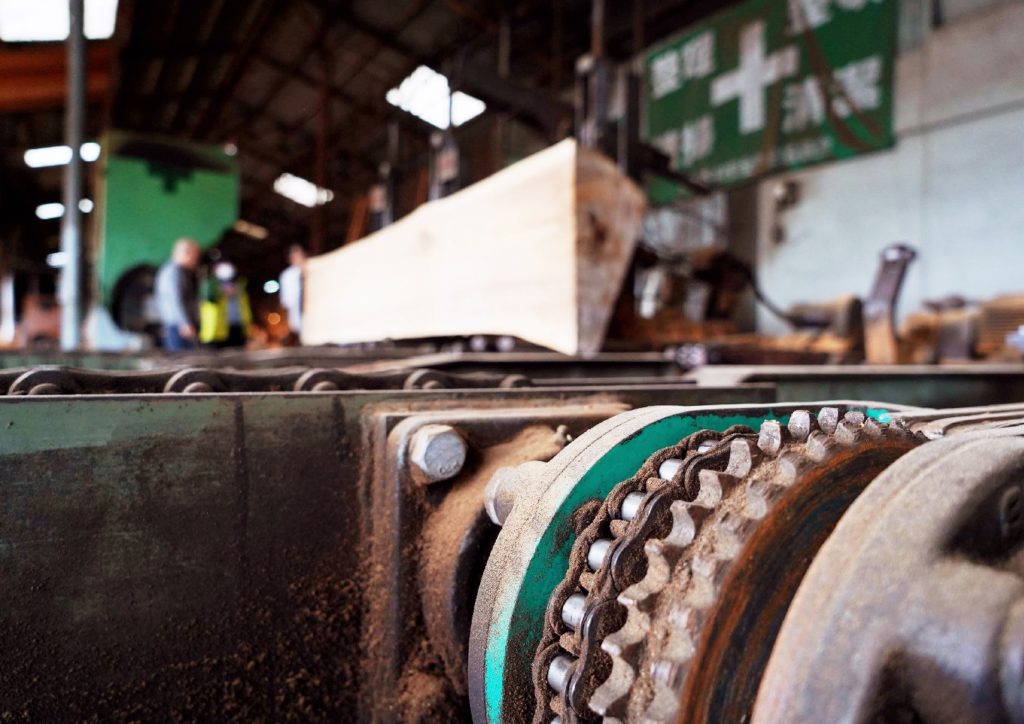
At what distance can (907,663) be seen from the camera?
464mm

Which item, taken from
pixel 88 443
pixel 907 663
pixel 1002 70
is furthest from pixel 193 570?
pixel 1002 70

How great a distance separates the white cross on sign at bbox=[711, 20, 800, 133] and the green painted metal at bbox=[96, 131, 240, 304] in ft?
23.9

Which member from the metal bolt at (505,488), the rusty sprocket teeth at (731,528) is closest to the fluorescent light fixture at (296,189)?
the metal bolt at (505,488)

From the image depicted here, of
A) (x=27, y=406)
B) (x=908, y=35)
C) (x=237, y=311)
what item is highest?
(x=908, y=35)

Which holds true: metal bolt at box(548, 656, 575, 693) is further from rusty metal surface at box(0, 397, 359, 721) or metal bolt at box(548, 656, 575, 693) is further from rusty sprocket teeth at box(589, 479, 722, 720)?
rusty metal surface at box(0, 397, 359, 721)

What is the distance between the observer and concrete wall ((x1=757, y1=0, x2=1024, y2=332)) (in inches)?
326

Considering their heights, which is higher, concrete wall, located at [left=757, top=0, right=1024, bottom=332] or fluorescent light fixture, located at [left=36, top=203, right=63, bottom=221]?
fluorescent light fixture, located at [left=36, top=203, right=63, bottom=221]

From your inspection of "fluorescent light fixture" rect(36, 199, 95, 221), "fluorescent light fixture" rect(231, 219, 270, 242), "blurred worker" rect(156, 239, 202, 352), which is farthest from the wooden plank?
"fluorescent light fixture" rect(231, 219, 270, 242)

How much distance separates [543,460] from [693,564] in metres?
0.44

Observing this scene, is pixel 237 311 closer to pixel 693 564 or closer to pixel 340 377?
pixel 340 377

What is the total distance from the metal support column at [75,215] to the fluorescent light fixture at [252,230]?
59.6 feet

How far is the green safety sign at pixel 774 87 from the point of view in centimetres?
904

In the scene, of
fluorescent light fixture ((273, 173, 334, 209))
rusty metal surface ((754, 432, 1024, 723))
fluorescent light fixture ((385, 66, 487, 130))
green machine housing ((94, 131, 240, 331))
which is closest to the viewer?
rusty metal surface ((754, 432, 1024, 723))

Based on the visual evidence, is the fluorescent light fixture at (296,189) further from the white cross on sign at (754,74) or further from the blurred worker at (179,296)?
the blurred worker at (179,296)
